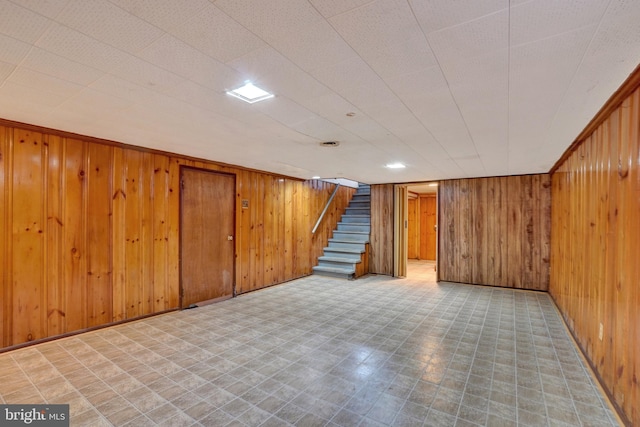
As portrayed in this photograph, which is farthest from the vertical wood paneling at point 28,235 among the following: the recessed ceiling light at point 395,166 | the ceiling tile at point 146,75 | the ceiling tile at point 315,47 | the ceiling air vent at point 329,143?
the recessed ceiling light at point 395,166

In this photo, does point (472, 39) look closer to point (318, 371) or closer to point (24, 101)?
point (318, 371)

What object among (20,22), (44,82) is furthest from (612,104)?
(44,82)

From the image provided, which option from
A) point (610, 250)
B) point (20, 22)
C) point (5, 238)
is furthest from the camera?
point (5, 238)

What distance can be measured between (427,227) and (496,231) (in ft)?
13.6

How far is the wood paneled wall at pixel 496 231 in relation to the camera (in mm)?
5523

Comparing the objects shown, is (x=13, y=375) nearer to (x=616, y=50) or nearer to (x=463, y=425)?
(x=463, y=425)

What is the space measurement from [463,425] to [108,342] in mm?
3394

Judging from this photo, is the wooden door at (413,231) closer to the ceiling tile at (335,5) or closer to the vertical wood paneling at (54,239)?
the vertical wood paneling at (54,239)

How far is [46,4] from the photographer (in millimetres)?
1207

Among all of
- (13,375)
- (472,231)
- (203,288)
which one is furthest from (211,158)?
(472,231)

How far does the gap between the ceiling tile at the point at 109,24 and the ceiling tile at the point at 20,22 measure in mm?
103

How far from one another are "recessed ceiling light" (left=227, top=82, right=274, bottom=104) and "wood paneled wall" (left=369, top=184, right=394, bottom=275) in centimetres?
534

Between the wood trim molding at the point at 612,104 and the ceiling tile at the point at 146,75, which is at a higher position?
the ceiling tile at the point at 146,75

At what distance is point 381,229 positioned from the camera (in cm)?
714
